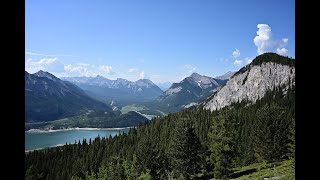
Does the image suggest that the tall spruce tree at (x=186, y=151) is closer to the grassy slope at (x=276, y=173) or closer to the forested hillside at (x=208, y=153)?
the forested hillside at (x=208, y=153)

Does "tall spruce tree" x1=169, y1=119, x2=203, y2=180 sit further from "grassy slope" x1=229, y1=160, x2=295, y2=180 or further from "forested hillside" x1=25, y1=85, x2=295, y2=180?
"grassy slope" x1=229, y1=160, x2=295, y2=180

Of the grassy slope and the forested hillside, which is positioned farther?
the forested hillside

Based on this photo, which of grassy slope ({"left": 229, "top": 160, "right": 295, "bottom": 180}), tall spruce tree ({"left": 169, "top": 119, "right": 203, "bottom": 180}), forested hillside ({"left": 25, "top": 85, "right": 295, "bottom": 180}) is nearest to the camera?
grassy slope ({"left": 229, "top": 160, "right": 295, "bottom": 180})

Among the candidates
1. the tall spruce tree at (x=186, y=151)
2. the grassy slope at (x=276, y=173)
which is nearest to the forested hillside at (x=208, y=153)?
the tall spruce tree at (x=186, y=151)

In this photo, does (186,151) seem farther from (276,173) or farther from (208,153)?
(276,173)

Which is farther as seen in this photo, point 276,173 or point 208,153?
point 208,153

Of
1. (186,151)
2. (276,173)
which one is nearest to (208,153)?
(186,151)

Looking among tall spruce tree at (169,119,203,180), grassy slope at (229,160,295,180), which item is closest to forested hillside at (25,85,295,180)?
tall spruce tree at (169,119,203,180)

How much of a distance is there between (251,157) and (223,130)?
38.9m
